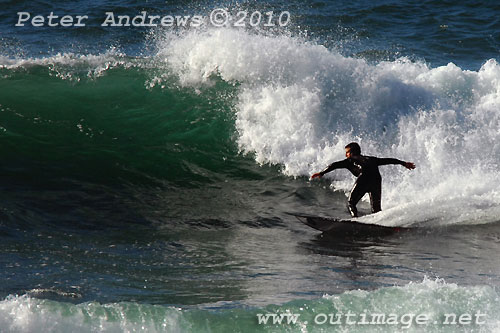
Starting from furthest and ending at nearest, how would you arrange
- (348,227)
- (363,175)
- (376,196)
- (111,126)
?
(111,126) → (376,196) → (363,175) → (348,227)

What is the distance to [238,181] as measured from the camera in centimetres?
1130

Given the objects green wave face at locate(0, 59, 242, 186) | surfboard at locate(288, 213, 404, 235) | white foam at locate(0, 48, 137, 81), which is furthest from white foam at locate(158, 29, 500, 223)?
surfboard at locate(288, 213, 404, 235)

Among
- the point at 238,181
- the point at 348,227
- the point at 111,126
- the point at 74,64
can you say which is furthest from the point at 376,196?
the point at 74,64

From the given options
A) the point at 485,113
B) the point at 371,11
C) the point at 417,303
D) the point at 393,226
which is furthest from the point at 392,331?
the point at 371,11

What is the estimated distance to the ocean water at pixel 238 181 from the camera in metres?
6.06

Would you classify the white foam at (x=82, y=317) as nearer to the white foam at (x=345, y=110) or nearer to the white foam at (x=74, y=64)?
the white foam at (x=345, y=110)

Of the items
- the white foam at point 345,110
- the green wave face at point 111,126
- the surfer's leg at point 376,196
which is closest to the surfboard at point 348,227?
the surfer's leg at point 376,196

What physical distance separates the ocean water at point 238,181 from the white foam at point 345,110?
4 cm

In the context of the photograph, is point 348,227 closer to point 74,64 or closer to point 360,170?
point 360,170

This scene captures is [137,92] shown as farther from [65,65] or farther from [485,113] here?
[485,113]

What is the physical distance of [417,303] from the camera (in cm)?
600

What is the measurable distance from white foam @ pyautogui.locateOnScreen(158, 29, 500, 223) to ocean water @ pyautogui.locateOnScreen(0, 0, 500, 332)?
0.12ft

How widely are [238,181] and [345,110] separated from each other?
262 cm

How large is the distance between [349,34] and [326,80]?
5829 mm
